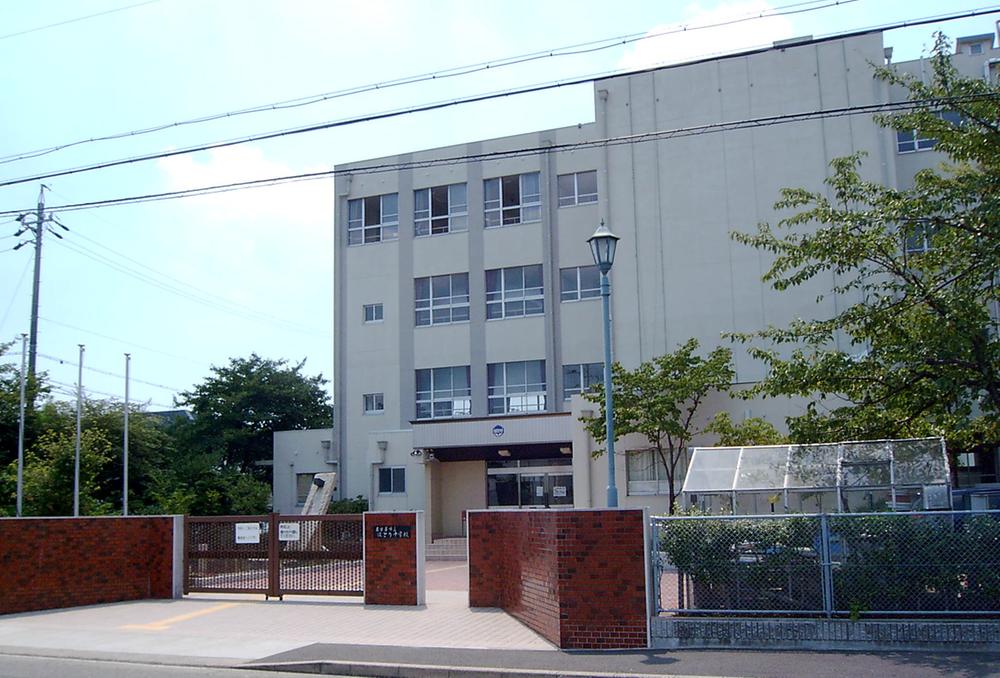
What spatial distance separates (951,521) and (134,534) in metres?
15.0

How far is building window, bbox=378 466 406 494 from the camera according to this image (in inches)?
1468

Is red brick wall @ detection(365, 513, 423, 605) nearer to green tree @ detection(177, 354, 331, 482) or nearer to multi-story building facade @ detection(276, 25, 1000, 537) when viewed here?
multi-story building facade @ detection(276, 25, 1000, 537)

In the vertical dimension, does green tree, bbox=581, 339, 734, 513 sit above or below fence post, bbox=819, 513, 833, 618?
above

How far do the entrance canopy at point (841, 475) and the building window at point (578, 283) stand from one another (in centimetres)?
1967

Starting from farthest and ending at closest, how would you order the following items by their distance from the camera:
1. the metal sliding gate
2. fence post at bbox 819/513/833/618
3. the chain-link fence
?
the metal sliding gate
fence post at bbox 819/513/833/618
the chain-link fence

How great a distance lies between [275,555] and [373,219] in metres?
23.1

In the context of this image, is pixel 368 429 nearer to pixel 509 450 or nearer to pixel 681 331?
pixel 509 450

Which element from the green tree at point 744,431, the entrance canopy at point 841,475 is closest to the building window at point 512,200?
the green tree at point 744,431

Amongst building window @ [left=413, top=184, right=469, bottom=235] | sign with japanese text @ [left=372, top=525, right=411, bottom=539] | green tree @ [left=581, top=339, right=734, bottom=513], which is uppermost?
building window @ [left=413, top=184, right=469, bottom=235]

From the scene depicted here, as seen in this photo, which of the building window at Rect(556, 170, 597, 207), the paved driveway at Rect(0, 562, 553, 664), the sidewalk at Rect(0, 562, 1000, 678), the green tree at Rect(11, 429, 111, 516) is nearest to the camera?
the sidewalk at Rect(0, 562, 1000, 678)

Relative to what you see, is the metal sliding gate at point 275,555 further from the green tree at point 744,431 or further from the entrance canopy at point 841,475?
the green tree at point 744,431

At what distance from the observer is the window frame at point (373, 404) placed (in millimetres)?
38719

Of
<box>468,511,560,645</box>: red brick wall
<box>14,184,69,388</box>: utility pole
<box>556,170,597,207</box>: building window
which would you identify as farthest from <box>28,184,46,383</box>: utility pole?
<box>468,511,560,645</box>: red brick wall

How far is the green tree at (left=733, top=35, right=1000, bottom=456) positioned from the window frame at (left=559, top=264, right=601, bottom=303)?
65.5ft
